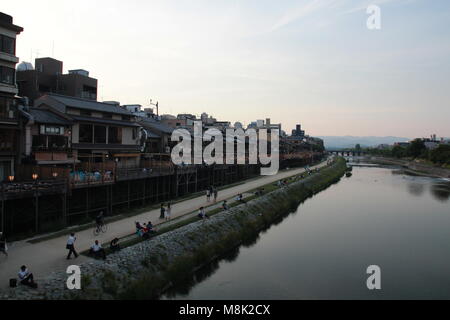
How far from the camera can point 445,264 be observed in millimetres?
24828

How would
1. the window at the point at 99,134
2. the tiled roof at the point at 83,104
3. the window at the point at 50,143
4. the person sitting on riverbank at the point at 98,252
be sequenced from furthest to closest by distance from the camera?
the window at the point at 99,134 → the tiled roof at the point at 83,104 → the window at the point at 50,143 → the person sitting on riverbank at the point at 98,252

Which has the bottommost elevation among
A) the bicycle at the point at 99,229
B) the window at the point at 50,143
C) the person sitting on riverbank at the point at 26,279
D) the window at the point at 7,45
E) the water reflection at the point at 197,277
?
the water reflection at the point at 197,277

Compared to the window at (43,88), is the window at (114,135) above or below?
below

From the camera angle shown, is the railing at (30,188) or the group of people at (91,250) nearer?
the group of people at (91,250)

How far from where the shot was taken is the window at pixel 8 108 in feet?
76.7

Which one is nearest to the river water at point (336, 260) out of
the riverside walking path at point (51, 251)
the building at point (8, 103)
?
the riverside walking path at point (51, 251)

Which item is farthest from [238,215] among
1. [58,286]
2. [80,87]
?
[80,87]

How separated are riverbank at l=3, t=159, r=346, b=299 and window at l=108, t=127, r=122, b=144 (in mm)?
14726

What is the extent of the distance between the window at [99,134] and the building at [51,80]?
576 inches

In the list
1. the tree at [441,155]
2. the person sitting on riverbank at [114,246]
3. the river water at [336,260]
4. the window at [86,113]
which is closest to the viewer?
the person sitting on riverbank at [114,246]

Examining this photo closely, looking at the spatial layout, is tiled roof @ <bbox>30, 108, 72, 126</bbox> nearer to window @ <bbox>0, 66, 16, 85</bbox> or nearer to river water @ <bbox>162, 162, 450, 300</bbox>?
window @ <bbox>0, 66, 16, 85</bbox>

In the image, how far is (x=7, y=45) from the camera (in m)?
24.2

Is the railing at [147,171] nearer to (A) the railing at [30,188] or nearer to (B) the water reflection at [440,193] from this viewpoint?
(A) the railing at [30,188]

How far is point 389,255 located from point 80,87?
44420 mm
